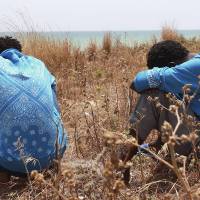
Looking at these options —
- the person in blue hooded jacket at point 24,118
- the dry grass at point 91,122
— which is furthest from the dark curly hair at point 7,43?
the dry grass at point 91,122

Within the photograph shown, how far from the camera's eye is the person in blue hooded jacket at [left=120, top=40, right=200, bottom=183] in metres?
3.28

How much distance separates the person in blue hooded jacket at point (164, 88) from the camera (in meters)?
3.28

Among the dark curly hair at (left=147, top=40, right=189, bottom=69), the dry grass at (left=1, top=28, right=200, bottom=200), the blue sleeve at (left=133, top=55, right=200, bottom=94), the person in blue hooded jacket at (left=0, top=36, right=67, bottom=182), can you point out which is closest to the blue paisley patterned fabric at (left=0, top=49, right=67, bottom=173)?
the person in blue hooded jacket at (left=0, top=36, right=67, bottom=182)

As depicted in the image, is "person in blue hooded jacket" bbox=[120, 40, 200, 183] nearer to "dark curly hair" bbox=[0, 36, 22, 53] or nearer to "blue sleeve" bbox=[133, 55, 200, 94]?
"blue sleeve" bbox=[133, 55, 200, 94]

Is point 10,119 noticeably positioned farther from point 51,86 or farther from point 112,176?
point 112,176

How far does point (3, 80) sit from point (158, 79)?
0.85m

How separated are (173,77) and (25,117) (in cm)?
84

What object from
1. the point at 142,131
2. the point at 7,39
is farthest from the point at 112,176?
the point at 7,39

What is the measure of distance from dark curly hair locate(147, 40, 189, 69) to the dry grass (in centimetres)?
43

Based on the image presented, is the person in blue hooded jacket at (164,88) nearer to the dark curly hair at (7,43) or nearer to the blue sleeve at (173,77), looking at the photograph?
the blue sleeve at (173,77)

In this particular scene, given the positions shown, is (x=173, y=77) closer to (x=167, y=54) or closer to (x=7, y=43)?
(x=167, y=54)

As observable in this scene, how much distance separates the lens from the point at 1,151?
313cm

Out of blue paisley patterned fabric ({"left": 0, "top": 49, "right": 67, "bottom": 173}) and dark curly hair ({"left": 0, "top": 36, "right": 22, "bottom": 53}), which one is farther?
dark curly hair ({"left": 0, "top": 36, "right": 22, "bottom": 53})

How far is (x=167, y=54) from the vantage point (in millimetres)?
3475
